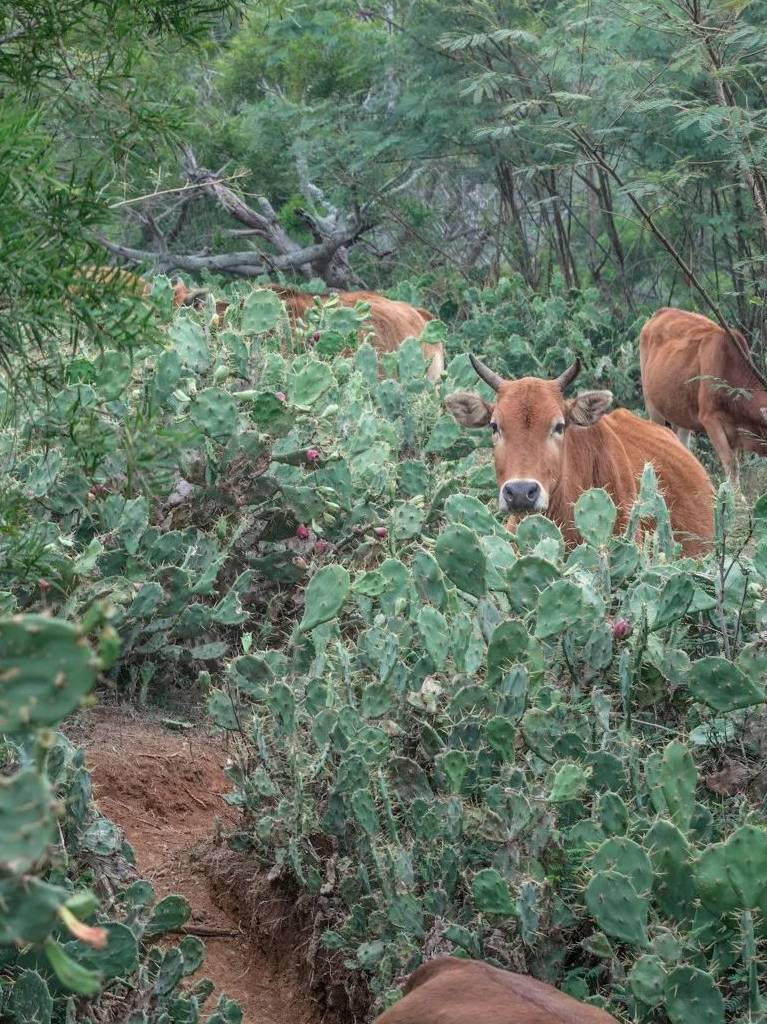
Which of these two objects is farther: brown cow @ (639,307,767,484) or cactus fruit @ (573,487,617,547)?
brown cow @ (639,307,767,484)

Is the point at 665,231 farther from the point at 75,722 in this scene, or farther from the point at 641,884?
the point at 641,884

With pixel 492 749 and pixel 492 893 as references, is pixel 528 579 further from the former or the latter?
pixel 492 893

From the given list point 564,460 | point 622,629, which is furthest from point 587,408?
point 622,629

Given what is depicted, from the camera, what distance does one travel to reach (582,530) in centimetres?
483

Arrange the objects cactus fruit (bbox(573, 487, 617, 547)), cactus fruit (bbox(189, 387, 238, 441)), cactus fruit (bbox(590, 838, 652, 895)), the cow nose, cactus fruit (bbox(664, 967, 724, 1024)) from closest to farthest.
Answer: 1. cactus fruit (bbox(664, 967, 724, 1024))
2. cactus fruit (bbox(590, 838, 652, 895))
3. cactus fruit (bbox(573, 487, 617, 547))
4. cactus fruit (bbox(189, 387, 238, 441))
5. the cow nose

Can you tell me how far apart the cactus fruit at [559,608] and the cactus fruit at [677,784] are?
64 centimetres

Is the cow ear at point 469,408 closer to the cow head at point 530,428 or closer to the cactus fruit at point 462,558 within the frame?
the cow head at point 530,428

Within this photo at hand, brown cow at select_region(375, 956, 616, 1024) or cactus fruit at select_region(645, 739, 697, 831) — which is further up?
brown cow at select_region(375, 956, 616, 1024)

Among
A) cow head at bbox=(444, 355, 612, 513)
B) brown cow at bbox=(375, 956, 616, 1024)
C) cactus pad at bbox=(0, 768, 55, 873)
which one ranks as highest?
cactus pad at bbox=(0, 768, 55, 873)

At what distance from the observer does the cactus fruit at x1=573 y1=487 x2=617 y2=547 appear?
15.8ft

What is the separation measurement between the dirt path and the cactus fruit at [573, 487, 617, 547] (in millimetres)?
1649

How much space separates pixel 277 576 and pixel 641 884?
3746 millimetres

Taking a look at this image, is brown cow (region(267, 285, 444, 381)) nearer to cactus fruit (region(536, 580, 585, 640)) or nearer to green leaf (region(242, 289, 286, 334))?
green leaf (region(242, 289, 286, 334))

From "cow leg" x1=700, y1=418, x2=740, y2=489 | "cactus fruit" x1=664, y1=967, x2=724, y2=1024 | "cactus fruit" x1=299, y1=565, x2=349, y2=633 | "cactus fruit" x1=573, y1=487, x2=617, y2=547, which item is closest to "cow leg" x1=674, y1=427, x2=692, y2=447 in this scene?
"cow leg" x1=700, y1=418, x2=740, y2=489
